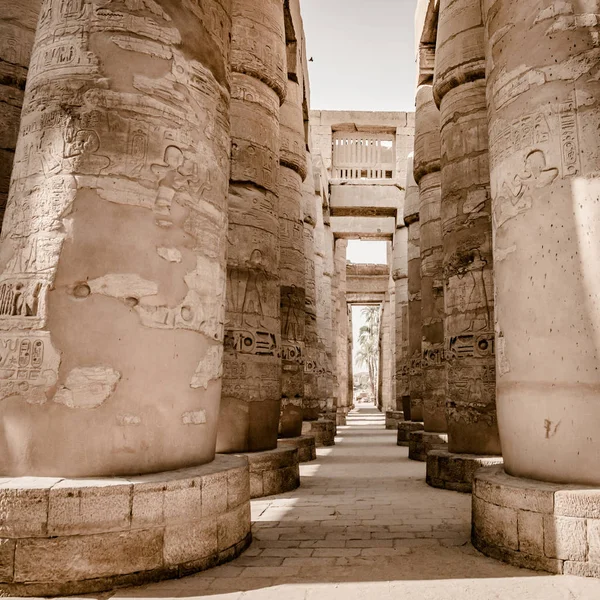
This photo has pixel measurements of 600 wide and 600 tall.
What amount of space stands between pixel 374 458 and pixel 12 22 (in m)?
7.63

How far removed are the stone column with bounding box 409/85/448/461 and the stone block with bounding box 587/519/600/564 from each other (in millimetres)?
5271

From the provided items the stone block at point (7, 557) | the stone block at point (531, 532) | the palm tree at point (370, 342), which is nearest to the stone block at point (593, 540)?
the stone block at point (531, 532)

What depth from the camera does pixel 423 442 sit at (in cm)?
845

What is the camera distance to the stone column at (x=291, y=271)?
7930 millimetres

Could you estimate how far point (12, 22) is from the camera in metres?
4.93

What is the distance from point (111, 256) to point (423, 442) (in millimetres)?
6682

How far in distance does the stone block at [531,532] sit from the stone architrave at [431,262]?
5.21m

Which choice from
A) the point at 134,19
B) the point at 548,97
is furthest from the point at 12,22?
the point at 548,97

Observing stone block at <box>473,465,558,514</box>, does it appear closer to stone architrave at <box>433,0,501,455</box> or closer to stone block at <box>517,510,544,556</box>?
stone block at <box>517,510,544,556</box>

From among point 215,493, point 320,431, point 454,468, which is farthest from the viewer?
point 320,431

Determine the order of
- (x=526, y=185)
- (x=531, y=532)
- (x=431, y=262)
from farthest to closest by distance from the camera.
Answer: (x=431, y=262), (x=526, y=185), (x=531, y=532)

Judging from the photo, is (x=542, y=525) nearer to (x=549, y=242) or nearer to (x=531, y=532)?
(x=531, y=532)

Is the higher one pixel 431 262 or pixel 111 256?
pixel 431 262

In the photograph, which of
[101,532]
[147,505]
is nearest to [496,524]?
[147,505]
